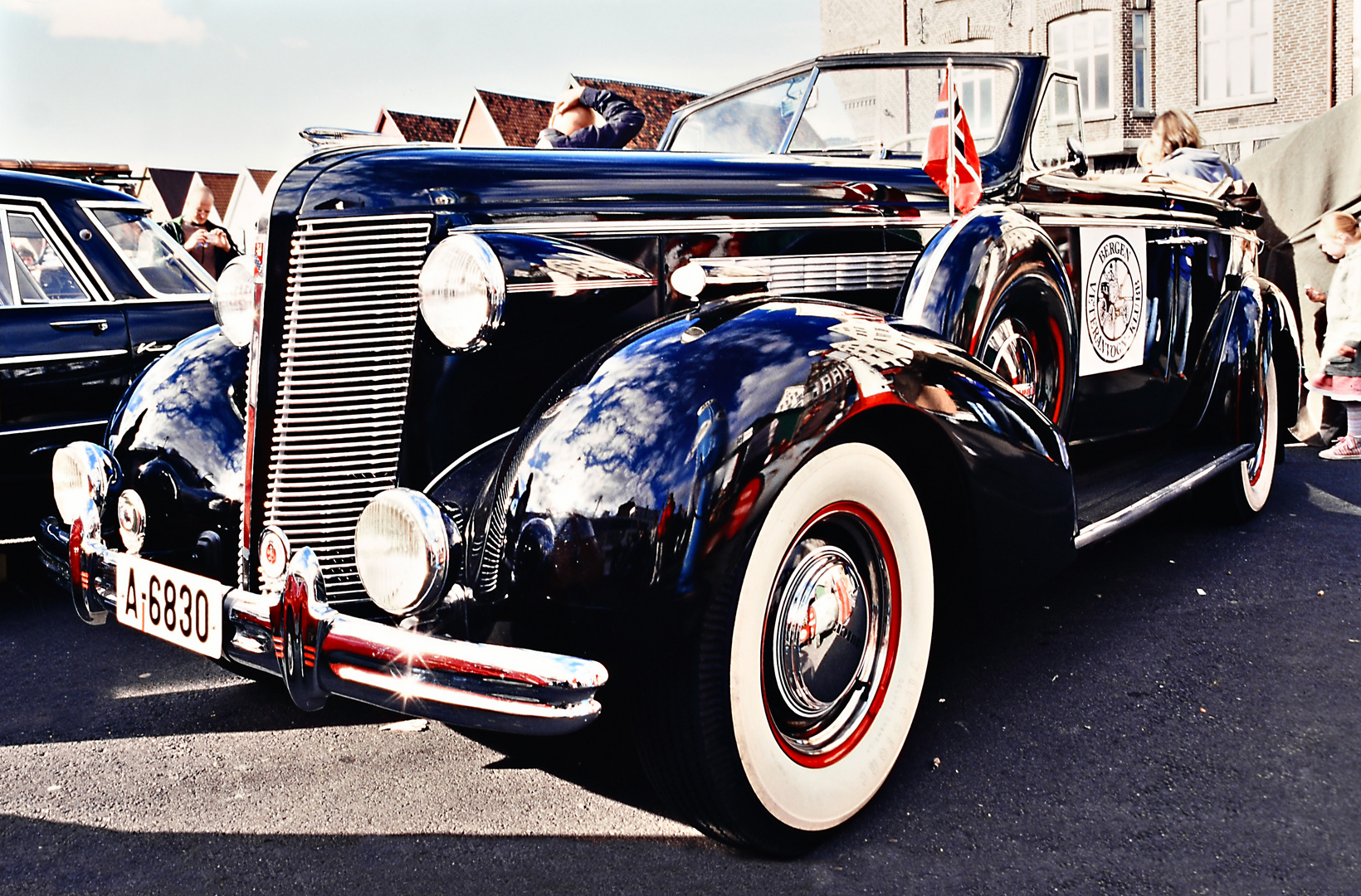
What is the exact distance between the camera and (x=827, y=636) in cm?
214

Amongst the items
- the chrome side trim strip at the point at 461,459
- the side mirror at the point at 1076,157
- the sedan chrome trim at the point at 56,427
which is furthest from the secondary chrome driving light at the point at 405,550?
the side mirror at the point at 1076,157

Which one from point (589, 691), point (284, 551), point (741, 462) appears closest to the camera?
point (589, 691)

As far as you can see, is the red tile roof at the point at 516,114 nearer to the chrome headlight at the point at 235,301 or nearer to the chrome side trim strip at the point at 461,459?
the chrome headlight at the point at 235,301

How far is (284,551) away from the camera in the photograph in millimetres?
2104

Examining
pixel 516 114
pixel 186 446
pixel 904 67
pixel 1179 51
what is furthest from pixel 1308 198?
pixel 516 114

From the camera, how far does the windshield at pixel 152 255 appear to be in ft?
14.8

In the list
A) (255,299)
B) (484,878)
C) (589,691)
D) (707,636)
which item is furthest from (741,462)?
(255,299)

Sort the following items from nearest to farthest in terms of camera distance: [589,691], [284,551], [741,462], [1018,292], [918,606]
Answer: [589,691] → [741,462] → [284,551] → [918,606] → [1018,292]

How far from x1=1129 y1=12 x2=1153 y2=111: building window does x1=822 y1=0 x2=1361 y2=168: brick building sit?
0.01 m

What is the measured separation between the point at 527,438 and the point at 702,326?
405 mm

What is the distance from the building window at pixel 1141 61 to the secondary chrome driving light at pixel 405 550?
61.1 feet

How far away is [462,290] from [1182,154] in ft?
16.5

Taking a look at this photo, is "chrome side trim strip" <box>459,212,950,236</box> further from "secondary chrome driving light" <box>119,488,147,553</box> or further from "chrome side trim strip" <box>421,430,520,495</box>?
"secondary chrome driving light" <box>119,488,147,553</box>

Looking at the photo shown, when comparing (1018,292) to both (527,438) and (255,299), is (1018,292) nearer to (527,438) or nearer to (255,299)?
(527,438)
